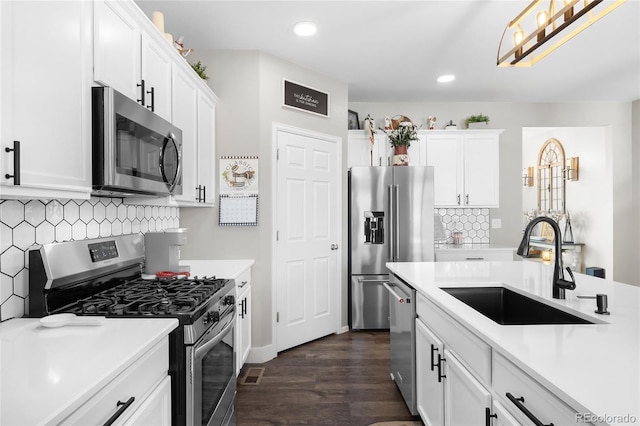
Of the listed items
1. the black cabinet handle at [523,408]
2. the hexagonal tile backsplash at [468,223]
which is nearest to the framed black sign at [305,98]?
the hexagonal tile backsplash at [468,223]

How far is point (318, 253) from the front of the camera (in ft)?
12.6

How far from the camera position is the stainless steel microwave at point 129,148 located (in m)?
1.51

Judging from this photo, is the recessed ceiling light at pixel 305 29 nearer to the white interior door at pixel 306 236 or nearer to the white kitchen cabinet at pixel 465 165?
the white interior door at pixel 306 236

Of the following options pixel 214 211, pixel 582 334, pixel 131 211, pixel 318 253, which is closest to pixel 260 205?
pixel 214 211

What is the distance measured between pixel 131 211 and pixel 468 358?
2084mm

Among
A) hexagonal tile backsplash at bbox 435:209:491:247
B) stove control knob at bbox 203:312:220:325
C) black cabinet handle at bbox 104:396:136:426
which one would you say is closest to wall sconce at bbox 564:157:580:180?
hexagonal tile backsplash at bbox 435:209:491:247

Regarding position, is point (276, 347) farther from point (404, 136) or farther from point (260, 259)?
point (404, 136)

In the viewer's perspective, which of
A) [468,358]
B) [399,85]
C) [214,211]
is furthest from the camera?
[399,85]

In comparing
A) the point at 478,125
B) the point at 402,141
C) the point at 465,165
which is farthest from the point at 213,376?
the point at 478,125

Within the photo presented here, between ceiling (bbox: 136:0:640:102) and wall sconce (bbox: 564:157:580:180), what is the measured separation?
1561 mm

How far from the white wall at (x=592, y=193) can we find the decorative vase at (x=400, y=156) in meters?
2.31

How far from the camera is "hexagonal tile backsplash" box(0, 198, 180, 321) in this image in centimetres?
145

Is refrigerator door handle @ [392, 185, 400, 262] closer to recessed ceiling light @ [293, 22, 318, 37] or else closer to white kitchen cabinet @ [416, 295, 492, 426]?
recessed ceiling light @ [293, 22, 318, 37]

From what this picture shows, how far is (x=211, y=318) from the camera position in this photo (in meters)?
1.68
